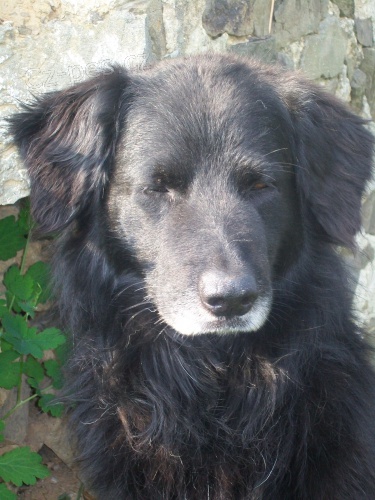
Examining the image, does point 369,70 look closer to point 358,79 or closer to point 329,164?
point 358,79

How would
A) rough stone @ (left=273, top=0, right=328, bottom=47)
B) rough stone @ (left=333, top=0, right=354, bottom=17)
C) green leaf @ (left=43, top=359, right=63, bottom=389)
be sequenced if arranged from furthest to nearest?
rough stone @ (left=333, top=0, right=354, bottom=17), rough stone @ (left=273, top=0, right=328, bottom=47), green leaf @ (left=43, top=359, right=63, bottom=389)

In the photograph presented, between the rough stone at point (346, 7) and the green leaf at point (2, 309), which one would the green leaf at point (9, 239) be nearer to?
the green leaf at point (2, 309)

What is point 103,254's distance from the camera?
2.66 m

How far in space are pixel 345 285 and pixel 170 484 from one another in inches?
38.8

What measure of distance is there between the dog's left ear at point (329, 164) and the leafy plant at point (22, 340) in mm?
1105

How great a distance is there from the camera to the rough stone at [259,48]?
3520 millimetres

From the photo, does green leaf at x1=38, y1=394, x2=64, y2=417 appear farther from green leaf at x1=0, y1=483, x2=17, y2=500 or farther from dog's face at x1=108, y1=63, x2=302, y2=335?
dog's face at x1=108, y1=63, x2=302, y2=335

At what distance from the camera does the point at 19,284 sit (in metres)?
3.02

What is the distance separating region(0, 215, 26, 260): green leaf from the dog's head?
1.78ft

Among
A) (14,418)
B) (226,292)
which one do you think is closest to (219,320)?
(226,292)

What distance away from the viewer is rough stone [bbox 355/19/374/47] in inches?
183

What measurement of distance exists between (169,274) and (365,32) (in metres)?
3.05

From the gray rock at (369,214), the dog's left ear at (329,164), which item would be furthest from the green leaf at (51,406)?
the gray rock at (369,214)

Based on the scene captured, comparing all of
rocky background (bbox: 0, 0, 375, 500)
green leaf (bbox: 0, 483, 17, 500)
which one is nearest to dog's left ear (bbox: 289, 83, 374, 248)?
rocky background (bbox: 0, 0, 375, 500)
